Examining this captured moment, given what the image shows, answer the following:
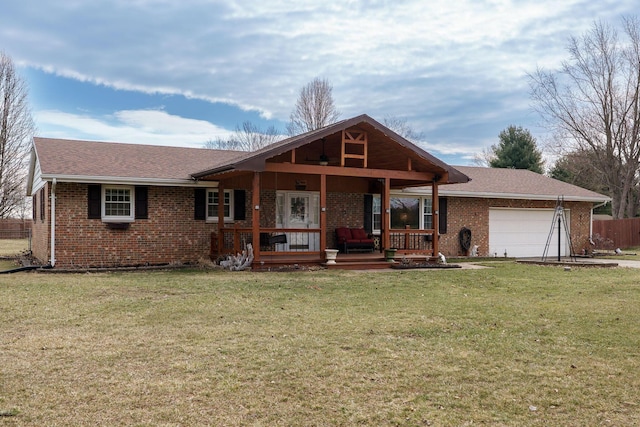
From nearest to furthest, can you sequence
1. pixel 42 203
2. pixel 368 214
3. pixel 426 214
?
1. pixel 42 203
2. pixel 368 214
3. pixel 426 214

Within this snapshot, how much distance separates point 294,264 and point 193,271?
2.66m

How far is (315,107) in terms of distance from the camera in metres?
38.1

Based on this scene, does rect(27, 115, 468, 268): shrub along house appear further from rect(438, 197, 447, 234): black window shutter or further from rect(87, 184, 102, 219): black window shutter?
rect(438, 197, 447, 234): black window shutter

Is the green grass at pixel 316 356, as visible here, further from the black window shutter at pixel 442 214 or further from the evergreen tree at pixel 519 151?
the evergreen tree at pixel 519 151

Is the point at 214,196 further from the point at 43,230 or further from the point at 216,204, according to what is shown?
the point at 43,230

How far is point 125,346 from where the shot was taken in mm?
5945

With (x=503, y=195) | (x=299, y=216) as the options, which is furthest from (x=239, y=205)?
(x=503, y=195)

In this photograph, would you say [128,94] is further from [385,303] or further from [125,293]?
[385,303]

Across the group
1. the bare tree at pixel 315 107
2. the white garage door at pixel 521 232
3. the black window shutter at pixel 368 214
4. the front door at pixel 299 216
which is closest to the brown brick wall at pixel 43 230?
the front door at pixel 299 216

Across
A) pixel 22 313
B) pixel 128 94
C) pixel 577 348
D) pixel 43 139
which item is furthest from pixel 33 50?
pixel 577 348

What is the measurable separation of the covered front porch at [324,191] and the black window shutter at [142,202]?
1596 mm

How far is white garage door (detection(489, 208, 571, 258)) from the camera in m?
21.0

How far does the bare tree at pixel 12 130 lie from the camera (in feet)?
104

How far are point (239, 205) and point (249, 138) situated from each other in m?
28.2
